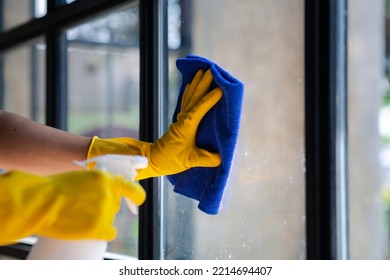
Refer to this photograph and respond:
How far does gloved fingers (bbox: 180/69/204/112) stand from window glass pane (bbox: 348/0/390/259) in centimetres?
203

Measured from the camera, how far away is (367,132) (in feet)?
10.4

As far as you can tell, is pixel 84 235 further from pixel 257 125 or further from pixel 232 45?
pixel 232 45

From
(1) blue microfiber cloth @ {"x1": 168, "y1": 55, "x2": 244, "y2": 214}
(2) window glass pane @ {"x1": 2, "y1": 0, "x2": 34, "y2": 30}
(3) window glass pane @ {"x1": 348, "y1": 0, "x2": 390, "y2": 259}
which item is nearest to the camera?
Answer: (1) blue microfiber cloth @ {"x1": 168, "y1": 55, "x2": 244, "y2": 214}

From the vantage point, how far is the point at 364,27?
3258 mm

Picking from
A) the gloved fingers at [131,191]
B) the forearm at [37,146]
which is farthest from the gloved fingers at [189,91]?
the gloved fingers at [131,191]

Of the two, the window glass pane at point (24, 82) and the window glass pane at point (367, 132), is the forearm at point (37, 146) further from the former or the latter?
the window glass pane at point (367, 132)

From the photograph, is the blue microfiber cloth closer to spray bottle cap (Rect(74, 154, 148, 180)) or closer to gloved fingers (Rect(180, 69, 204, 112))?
gloved fingers (Rect(180, 69, 204, 112))

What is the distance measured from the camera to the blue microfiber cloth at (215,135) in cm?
94

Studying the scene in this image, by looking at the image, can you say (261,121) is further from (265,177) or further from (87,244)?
(87,244)

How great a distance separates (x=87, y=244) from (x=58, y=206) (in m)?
0.06

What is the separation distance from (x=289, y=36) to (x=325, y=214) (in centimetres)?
36

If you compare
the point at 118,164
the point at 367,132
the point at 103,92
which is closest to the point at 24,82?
the point at 367,132

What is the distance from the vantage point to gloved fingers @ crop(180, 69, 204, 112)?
0.99m

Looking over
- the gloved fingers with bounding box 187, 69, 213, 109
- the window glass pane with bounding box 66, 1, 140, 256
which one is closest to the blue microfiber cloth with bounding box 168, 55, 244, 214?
the gloved fingers with bounding box 187, 69, 213, 109
